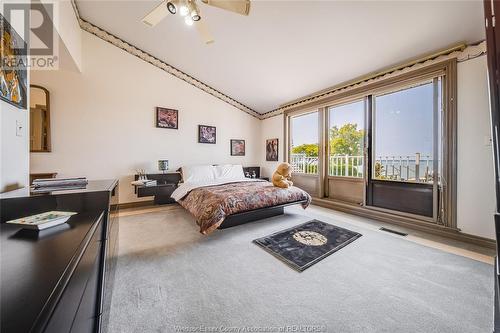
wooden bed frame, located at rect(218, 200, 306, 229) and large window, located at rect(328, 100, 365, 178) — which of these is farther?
large window, located at rect(328, 100, 365, 178)

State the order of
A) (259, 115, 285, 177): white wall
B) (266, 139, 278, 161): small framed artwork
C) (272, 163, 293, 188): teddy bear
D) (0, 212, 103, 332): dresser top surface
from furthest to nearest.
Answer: (266, 139, 278, 161): small framed artwork → (259, 115, 285, 177): white wall → (272, 163, 293, 188): teddy bear → (0, 212, 103, 332): dresser top surface

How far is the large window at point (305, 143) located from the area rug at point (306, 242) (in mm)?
2210

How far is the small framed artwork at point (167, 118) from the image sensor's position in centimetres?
422

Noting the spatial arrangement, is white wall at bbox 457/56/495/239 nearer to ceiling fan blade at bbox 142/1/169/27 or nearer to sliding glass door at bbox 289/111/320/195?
sliding glass door at bbox 289/111/320/195

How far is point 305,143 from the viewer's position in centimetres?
→ 492

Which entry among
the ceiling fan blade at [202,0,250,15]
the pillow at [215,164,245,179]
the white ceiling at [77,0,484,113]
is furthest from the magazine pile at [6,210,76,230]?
the pillow at [215,164,245,179]

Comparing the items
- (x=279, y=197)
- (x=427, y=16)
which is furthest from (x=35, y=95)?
(x=427, y=16)

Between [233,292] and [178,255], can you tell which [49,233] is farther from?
[178,255]

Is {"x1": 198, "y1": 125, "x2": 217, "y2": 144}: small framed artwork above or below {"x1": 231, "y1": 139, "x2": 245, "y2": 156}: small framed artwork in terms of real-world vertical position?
above

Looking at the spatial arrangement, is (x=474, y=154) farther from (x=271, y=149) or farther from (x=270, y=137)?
(x=270, y=137)

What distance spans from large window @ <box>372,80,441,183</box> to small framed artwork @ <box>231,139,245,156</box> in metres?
3.26

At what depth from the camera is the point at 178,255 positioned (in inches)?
82.7

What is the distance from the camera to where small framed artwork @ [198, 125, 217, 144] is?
4.81m

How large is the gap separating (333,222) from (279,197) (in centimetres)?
97
